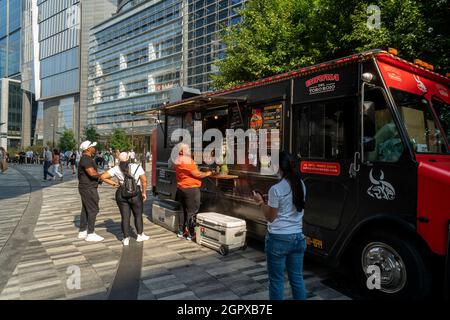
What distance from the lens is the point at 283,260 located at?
3258 millimetres

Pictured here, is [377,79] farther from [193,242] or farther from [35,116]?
[35,116]

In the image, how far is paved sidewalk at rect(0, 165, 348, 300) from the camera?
4328mm

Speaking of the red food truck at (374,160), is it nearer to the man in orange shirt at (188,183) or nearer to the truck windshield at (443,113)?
the truck windshield at (443,113)

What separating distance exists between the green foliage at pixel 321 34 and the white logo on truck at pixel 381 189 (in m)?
5.23

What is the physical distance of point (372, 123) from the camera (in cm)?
413

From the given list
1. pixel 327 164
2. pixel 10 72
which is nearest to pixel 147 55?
pixel 327 164

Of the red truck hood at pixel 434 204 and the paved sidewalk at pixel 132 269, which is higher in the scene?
the red truck hood at pixel 434 204

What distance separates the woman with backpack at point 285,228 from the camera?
3.25m

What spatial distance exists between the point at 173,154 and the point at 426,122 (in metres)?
5.64

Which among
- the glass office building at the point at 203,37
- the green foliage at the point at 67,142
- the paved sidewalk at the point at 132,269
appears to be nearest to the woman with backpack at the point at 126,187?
the paved sidewalk at the point at 132,269

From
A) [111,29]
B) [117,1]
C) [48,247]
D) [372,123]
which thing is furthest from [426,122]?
[117,1]

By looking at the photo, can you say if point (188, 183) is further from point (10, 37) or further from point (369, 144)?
point (10, 37)

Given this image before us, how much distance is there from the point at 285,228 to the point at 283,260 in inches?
12.3
